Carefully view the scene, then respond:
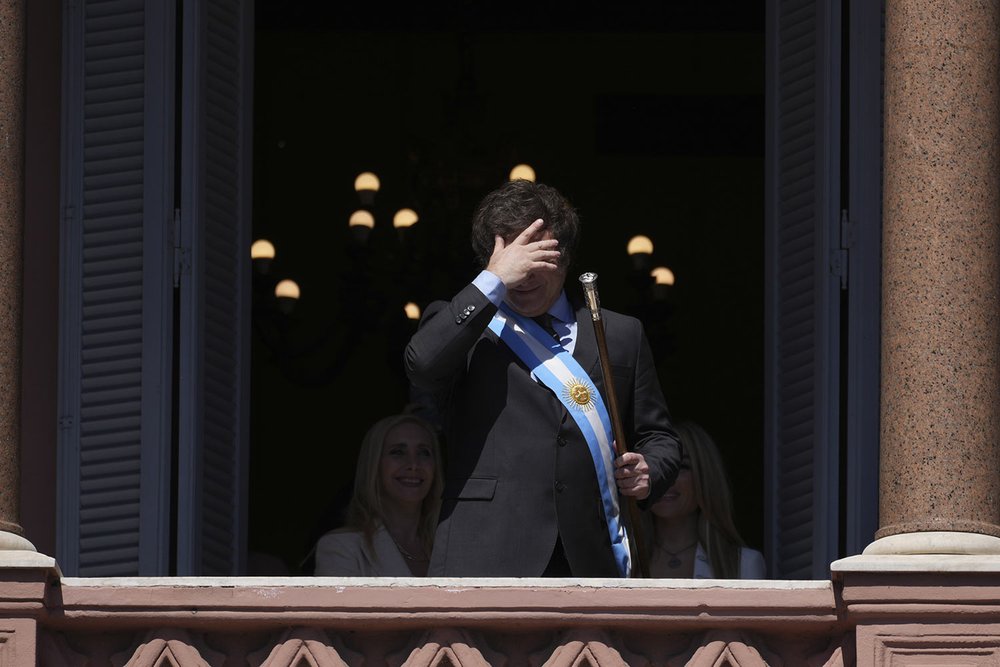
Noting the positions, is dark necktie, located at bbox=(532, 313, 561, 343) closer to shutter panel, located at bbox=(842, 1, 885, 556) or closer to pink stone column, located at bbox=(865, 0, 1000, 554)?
pink stone column, located at bbox=(865, 0, 1000, 554)

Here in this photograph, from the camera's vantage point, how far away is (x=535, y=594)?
22.9 feet

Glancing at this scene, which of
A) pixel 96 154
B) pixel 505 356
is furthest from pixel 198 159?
pixel 505 356

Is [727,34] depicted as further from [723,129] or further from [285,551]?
[285,551]

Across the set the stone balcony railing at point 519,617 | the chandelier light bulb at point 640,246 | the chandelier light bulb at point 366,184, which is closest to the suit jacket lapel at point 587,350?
the stone balcony railing at point 519,617

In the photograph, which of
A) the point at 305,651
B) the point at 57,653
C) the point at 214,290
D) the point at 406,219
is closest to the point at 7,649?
the point at 57,653

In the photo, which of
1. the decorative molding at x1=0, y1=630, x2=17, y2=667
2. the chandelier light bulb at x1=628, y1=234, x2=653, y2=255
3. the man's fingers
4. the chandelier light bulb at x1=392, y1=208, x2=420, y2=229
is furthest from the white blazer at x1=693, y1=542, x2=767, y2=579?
the chandelier light bulb at x1=628, y1=234, x2=653, y2=255

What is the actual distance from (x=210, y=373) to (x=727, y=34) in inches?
318

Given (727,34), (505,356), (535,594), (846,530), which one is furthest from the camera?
(727,34)

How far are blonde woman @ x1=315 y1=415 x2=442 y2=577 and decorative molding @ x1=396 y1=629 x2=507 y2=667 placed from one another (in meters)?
1.16

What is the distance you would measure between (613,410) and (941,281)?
→ 95 centimetres

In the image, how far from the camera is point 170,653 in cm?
700

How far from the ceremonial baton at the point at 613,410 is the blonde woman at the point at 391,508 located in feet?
3.19

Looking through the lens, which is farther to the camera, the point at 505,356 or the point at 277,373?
the point at 277,373

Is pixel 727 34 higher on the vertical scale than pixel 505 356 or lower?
higher
